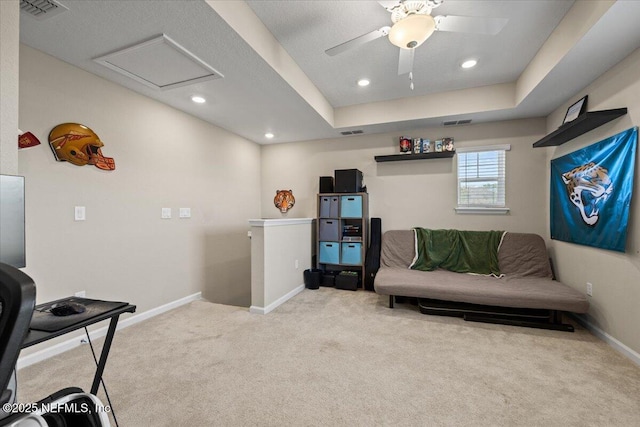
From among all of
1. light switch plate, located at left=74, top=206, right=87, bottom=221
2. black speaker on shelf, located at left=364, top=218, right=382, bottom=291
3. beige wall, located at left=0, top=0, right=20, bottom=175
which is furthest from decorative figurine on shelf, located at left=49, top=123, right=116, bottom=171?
black speaker on shelf, located at left=364, top=218, right=382, bottom=291

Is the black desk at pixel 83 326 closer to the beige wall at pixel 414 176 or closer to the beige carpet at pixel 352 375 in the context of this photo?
the beige carpet at pixel 352 375

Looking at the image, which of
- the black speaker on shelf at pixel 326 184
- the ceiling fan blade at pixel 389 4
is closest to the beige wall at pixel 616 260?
the ceiling fan blade at pixel 389 4

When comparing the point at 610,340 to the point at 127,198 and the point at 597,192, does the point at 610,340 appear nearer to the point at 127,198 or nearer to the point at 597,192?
the point at 597,192

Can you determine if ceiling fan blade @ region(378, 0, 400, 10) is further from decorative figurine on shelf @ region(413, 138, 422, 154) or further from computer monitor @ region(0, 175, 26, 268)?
decorative figurine on shelf @ region(413, 138, 422, 154)

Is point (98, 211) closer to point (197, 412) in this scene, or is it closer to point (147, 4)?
point (147, 4)

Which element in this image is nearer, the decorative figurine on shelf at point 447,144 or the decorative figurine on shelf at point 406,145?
the decorative figurine on shelf at point 447,144

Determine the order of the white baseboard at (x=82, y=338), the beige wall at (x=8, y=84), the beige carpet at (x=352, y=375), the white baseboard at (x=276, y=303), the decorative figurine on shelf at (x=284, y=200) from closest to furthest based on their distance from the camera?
the beige wall at (x=8, y=84) → the beige carpet at (x=352, y=375) → the white baseboard at (x=82, y=338) → the white baseboard at (x=276, y=303) → the decorative figurine on shelf at (x=284, y=200)

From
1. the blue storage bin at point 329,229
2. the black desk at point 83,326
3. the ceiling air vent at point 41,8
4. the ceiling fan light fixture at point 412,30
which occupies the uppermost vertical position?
the ceiling air vent at point 41,8

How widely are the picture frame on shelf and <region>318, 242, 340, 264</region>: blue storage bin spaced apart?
10.1 ft

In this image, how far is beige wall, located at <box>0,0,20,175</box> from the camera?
4.06 ft

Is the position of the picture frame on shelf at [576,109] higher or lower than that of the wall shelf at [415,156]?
higher

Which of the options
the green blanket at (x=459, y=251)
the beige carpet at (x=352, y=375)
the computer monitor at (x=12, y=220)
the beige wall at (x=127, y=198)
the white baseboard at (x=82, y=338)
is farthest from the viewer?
the green blanket at (x=459, y=251)

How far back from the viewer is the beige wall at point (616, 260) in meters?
2.09

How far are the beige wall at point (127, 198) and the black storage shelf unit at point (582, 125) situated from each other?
408cm
